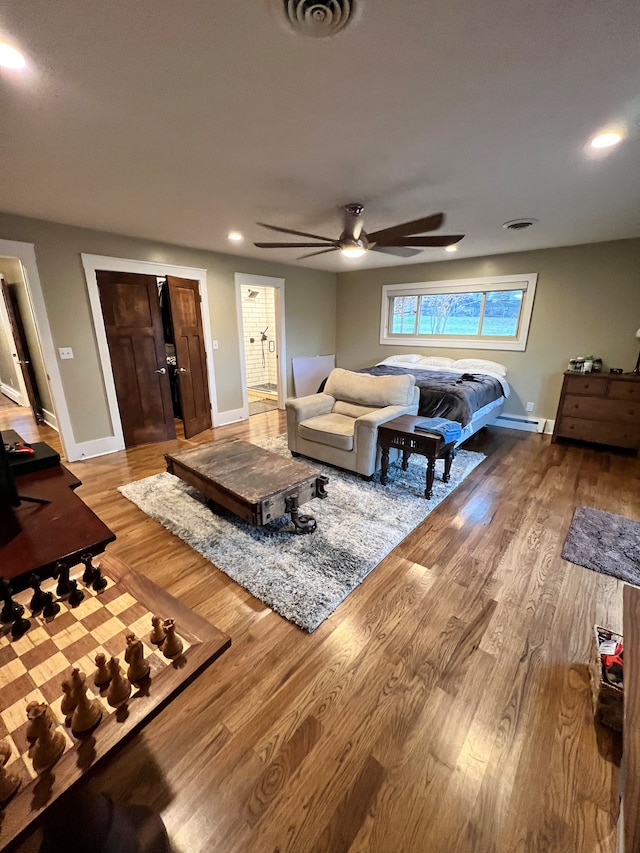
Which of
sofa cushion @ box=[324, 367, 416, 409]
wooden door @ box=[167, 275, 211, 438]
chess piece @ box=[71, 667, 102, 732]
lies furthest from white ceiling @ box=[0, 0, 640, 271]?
chess piece @ box=[71, 667, 102, 732]

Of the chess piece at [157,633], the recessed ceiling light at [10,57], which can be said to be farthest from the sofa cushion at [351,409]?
the recessed ceiling light at [10,57]

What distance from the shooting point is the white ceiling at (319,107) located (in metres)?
1.10

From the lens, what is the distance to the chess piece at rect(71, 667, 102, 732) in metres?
0.81

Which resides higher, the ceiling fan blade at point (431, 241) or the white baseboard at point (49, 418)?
the ceiling fan blade at point (431, 241)

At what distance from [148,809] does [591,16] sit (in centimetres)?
284

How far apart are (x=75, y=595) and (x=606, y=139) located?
3159 mm

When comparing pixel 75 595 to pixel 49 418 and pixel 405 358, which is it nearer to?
pixel 49 418

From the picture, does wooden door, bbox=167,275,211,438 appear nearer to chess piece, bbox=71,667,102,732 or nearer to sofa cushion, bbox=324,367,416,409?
sofa cushion, bbox=324,367,416,409

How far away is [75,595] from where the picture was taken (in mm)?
1156

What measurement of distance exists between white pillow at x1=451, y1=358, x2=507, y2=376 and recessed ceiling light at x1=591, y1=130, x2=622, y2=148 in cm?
321

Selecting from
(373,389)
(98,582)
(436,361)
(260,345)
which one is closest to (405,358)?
(436,361)

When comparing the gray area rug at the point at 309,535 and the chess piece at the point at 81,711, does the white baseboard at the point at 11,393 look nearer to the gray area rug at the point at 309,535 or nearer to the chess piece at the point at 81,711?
the gray area rug at the point at 309,535

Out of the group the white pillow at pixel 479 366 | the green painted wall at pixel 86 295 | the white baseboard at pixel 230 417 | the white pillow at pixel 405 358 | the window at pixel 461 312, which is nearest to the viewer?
the green painted wall at pixel 86 295

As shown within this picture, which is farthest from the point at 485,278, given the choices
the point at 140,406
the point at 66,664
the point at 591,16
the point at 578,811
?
the point at 66,664
